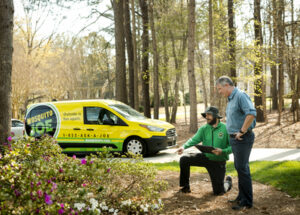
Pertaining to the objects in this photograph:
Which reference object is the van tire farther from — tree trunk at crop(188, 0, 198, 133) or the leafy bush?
tree trunk at crop(188, 0, 198, 133)

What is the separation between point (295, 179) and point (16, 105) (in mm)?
26175

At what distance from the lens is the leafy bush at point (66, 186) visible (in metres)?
3.20

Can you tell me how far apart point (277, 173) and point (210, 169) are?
2147 millimetres

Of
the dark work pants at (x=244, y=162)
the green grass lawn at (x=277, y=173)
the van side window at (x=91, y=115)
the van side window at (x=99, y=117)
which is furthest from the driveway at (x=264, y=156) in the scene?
the dark work pants at (x=244, y=162)

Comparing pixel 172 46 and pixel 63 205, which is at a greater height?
pixel 172 46

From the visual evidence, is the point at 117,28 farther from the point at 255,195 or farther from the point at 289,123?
the point at 255,195

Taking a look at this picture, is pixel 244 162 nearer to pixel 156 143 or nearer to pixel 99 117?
pixel 156 143

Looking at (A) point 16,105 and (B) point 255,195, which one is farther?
(A) point 16,105

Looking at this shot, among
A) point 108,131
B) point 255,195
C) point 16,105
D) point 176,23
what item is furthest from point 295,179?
point 16,105

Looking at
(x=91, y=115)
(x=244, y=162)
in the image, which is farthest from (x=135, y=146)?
(x=244, y=162)

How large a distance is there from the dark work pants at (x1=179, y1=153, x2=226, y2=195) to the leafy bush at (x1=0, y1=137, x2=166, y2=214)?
0.91 meters

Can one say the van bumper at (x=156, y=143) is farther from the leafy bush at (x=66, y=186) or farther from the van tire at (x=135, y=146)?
the leafy bush at (x=66, y=186)

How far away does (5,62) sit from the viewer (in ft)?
16.2

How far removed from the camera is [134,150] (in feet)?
33.2
